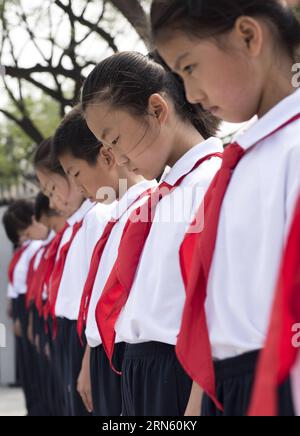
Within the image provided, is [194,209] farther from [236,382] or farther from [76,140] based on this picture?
[76,140]

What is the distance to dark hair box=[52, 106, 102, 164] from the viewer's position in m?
3.58

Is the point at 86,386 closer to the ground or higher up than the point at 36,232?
closer to the ground

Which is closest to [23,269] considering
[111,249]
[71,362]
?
[71,362]

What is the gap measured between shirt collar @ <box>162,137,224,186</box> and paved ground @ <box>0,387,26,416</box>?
566 centimetres

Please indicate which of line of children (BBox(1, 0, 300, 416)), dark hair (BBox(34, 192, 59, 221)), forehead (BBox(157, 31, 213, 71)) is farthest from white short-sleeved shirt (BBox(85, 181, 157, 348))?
dark hair (BBox(34, 192, 59, 221))

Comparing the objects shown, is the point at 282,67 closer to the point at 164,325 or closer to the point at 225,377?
the point at 225,377

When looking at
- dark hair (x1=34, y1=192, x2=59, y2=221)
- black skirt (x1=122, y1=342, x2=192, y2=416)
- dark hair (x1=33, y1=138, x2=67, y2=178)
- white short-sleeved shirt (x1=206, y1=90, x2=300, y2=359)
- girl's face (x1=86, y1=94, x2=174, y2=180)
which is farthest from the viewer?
dark hair (x1=34, y1=192, x2=59, y2=221)

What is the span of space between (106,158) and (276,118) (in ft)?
5.99

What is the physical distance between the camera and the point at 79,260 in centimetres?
404

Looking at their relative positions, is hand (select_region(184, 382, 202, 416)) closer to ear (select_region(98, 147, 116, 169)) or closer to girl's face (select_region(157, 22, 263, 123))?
girl's face (select_region(157, 22, 263, 123))

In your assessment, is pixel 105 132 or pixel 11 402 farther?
pixel 11 402

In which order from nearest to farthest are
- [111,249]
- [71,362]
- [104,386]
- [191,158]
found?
[191,158] < [111,249] < [104,386] < [71,362]

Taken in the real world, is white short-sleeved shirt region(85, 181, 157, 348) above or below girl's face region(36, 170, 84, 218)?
below

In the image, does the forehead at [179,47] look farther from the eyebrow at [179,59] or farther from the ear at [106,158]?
the ear at [106,158]
